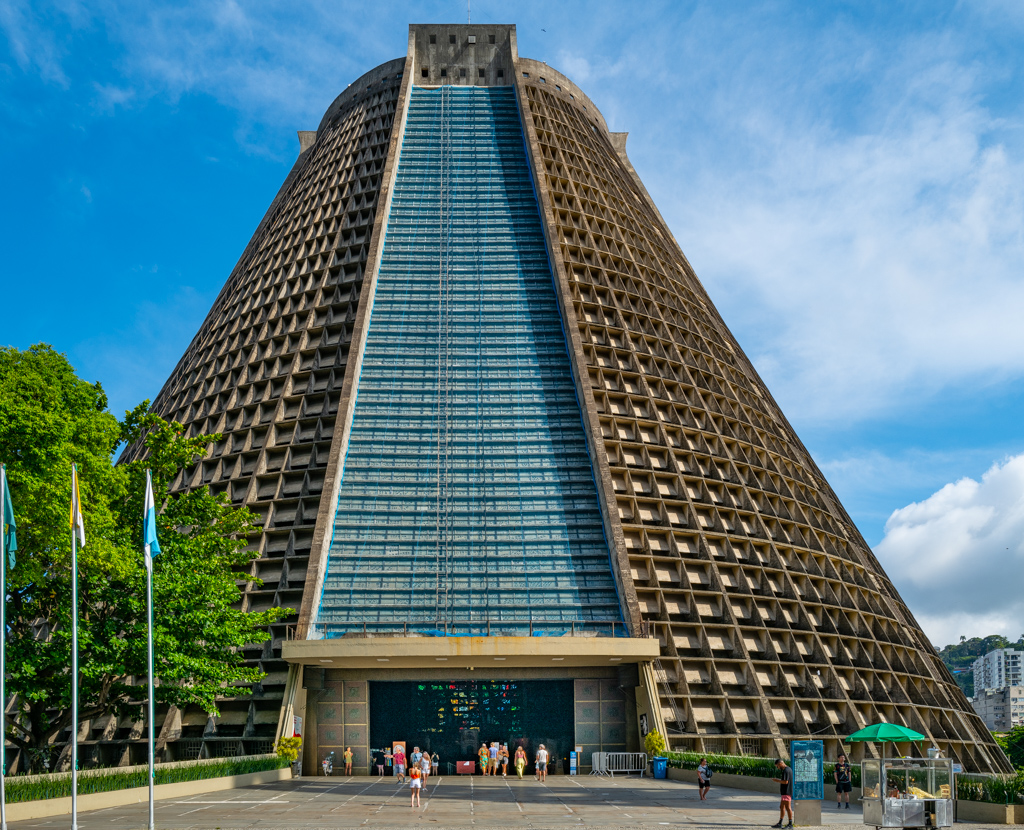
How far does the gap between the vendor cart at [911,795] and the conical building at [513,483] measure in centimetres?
1504

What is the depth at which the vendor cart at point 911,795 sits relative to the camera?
22.0 metres

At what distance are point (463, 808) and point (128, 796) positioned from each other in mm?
10347

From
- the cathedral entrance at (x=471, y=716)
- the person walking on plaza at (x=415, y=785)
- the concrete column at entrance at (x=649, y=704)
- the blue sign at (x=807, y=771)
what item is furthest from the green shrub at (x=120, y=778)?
the blue sign at (x=807, y=771)

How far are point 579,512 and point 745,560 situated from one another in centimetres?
953

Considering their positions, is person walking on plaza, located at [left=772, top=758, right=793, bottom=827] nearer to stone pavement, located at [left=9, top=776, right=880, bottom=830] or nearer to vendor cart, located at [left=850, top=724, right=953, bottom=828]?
stone pavement, located at [left=9, top=776, right=880, bottom=830]

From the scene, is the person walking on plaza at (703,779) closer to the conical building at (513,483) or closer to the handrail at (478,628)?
the conical building at (513,483)

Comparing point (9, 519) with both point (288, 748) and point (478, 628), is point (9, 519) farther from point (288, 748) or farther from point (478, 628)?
point (478, 628)

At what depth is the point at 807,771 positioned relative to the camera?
Result: 2481cm

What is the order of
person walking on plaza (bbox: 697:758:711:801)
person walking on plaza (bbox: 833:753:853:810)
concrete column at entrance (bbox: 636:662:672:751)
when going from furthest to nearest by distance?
concrete column at entrance (bbox: 636:662:672:751) → person walking on plaza (bbox: 833:753:853:810) → person walking on plaza (bbox: 697:758:711:801)

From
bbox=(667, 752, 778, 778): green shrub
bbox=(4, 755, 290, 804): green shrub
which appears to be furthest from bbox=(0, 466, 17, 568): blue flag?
bbox=(667, 752, 778, 778): green shrub

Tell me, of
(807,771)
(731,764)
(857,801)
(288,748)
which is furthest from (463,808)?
(857,801)

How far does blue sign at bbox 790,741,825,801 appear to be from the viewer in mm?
24297

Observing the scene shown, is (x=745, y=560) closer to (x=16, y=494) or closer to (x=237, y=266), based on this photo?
(x=16, y=494)

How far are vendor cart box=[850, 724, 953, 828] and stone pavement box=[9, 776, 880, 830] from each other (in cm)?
145
